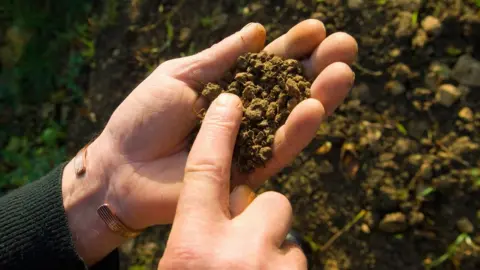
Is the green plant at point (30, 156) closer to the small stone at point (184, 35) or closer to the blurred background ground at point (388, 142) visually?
the blurred background ground at point (388, 142)

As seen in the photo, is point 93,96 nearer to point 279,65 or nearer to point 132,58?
point 132,58

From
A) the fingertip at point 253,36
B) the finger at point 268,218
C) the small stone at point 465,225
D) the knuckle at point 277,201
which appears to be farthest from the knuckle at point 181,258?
the small stone at point 465,225

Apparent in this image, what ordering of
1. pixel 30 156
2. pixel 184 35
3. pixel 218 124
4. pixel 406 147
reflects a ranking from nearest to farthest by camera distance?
pixel 218 124 < pixel 406 147 < pixel 184 35 < pixel 30 156

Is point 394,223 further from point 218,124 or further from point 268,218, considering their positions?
point 218,124

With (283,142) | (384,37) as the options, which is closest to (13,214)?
(283,142)

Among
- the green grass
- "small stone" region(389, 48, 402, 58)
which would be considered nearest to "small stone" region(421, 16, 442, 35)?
"small stone" region(389, 48, 402, 58)

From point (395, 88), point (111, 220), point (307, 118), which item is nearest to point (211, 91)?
point (307, 118)

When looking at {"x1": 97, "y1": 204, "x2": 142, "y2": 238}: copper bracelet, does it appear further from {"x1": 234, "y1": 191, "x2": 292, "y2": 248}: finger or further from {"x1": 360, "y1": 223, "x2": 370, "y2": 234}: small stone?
{"x1": 360, "y1": 223, "x2": 370, "y2": 234}: small stone
